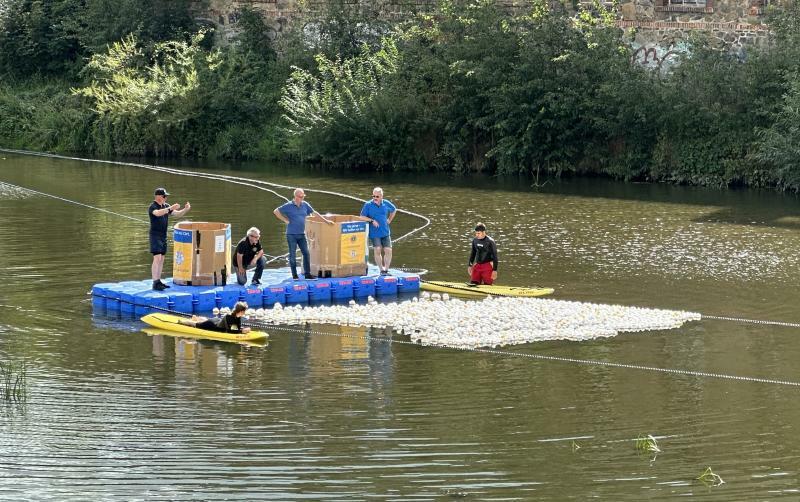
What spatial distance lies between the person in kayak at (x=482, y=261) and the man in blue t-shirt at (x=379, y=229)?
51.0 inches

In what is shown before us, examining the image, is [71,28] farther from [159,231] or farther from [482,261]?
[482,261]

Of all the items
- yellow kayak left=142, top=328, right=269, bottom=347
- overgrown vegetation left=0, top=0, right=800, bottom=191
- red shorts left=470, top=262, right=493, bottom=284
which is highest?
overgrown vegetation left=0, top=0, right=800, bottom=191

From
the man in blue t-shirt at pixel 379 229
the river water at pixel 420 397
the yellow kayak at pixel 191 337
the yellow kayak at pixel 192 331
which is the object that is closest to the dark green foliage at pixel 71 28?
the river water at pixel 420 397

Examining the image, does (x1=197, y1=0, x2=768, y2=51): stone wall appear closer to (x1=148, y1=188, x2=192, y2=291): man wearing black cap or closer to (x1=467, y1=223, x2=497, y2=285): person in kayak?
(x1=467, y1=223, x2=497, y2=285): person in kayak

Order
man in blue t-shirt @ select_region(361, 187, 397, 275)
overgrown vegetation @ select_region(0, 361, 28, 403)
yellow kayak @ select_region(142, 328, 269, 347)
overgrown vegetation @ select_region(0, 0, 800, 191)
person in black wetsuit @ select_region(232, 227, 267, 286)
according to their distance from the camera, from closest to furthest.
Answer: overgrown vegetation @ select_region(0, 361, 28, 403) → yellow kayak @ select_region(142, 328, 269, 347) → person in black wetsuit @ select_region(232, 227, 267, 286) → man in blue t-shirt @ select_region(361, 187, 397, 275) → overgrown vegetation @ select_region(0, 0, 800, 191)

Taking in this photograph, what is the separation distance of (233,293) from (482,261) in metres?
3.97

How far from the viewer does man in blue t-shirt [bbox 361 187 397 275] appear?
2252cm

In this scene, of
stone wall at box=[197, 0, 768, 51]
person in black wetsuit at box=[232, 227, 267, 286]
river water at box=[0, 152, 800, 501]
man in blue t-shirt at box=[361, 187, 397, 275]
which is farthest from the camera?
stone wall at box=[197, 0, 768, 51]

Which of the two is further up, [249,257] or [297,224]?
[297,224]

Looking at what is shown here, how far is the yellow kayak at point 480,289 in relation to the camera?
21797 mm

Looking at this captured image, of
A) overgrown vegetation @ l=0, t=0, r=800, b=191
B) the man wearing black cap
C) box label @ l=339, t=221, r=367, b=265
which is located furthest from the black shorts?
overgrown vegetation @ l=0, t=0, r=800, b=191

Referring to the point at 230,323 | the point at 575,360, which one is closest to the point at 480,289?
the point at 575,360

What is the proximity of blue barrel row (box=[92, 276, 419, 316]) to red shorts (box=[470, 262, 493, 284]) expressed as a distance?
0.88 metres

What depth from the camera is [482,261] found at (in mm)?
22328
